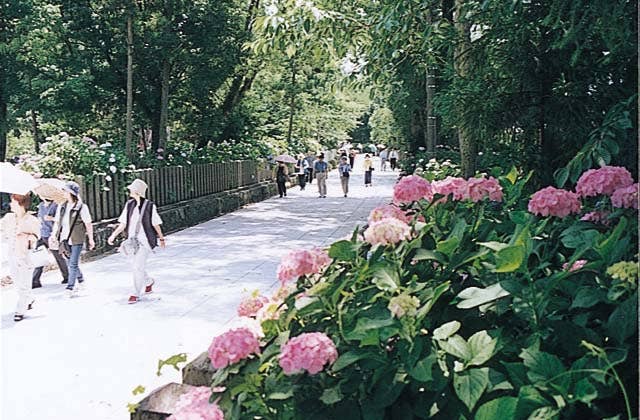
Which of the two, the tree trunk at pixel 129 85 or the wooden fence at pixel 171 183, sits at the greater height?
the tree trunk at pixel 129 85

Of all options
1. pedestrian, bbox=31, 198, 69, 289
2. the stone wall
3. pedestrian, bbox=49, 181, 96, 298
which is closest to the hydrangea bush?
pedestrian, bbox=49, 181, 96, 298

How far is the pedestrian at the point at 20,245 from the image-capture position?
748cm

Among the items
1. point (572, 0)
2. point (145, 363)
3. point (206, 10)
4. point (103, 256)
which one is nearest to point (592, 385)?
point (572, 0)

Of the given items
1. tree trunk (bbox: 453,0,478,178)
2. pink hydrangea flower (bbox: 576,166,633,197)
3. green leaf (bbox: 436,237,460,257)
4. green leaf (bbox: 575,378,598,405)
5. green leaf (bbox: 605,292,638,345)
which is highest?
tree trunk (bbox: 453,0,478,178)

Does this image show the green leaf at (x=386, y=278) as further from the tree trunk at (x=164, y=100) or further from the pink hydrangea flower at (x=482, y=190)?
the tree trunk at (x=164, y=100)

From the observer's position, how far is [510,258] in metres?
1.86

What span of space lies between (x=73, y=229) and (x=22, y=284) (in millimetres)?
1501

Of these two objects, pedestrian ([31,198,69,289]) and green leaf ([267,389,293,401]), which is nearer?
green leaf ([267,389,293,401])

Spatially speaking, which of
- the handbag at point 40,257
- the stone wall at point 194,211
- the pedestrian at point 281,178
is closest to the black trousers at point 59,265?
the handbag at point 40,257

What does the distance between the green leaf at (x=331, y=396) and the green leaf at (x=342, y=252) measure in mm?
610

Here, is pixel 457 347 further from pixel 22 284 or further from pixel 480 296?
pixel 22 284

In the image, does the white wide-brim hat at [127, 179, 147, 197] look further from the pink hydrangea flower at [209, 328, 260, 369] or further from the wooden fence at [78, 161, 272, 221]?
the pink hydrangea flower at [209, 328, 260, 369]

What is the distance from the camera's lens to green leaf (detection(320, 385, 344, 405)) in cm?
175

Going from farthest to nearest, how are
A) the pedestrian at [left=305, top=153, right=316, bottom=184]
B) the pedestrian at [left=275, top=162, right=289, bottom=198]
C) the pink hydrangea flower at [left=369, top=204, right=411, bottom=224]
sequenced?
the pedestrian at [left=305, top=153, right=316, bottom=184], the pedestrian at [left=275, top=162, right=289, bottom=198], the pink hydrangea flower at [left=369, top=204, right=411, bottom=224]
